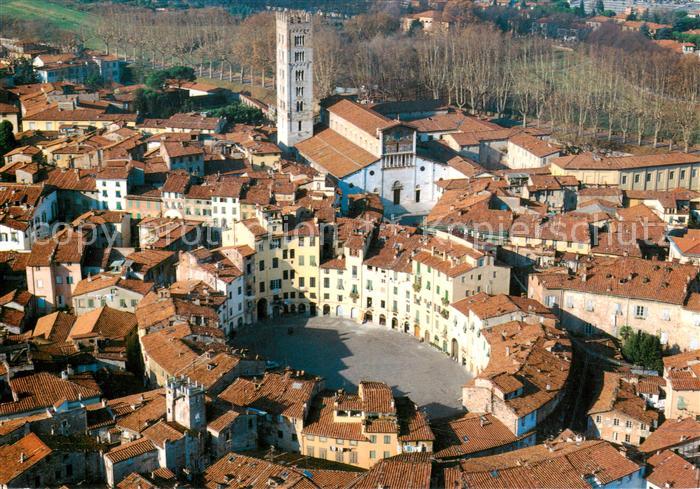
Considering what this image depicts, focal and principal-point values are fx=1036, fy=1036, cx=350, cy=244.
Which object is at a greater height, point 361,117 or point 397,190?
point 361,117

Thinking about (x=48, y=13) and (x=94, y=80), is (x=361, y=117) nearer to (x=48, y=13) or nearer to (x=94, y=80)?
(x=94, y=80)

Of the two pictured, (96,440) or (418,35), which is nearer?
(96,440)

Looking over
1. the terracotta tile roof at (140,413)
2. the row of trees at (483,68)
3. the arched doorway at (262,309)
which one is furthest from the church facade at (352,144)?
the terracotta tile roof at (140,413)

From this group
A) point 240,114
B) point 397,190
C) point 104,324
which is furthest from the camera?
point 240,114

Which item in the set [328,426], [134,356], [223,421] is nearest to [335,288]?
[134,356]

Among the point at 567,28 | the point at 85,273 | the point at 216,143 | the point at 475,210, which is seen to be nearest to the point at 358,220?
the point at 475,210

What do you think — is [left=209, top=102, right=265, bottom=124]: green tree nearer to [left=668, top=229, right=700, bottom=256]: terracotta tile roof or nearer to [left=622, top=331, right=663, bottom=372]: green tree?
[left=668, top=229, right=700, bottom=256]: terracotta tile roof

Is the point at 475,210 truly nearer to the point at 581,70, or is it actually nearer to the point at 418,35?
the point at 581,70

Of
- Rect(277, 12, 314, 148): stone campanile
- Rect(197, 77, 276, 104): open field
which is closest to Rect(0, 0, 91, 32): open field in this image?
Rect(197, 77, 276, 104): open field
